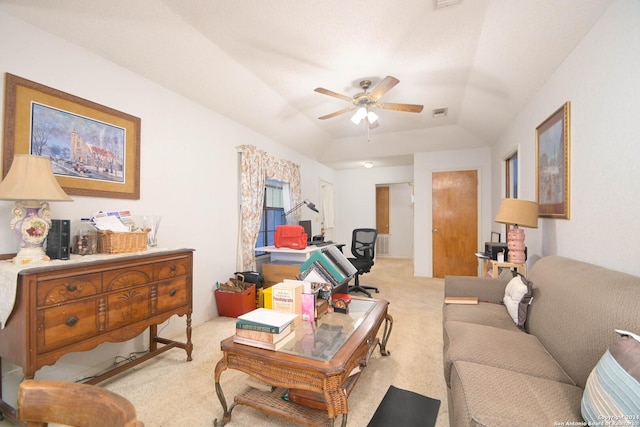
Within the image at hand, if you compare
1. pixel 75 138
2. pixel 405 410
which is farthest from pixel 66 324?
pixel 405 410

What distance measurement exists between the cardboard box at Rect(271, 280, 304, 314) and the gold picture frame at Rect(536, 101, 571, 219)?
6.81 ft

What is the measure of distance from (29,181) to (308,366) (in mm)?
1771

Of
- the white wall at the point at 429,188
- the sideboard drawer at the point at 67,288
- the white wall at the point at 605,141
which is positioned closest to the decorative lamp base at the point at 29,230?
the sideboard drawer at the point at 67,288

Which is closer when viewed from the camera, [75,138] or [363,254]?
[75,138]

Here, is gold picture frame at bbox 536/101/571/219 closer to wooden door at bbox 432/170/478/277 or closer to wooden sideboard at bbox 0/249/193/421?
wooden door at bbox 432/170/478/277

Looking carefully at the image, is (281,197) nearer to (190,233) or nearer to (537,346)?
(190,233)

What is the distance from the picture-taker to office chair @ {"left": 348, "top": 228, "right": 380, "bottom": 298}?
413 centimetres

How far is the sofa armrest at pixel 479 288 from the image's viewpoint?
7.64 ft

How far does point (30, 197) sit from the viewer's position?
148cm

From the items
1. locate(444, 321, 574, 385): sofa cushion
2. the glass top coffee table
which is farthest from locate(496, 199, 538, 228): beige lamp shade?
the glass top coffee table

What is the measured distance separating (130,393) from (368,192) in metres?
5.88

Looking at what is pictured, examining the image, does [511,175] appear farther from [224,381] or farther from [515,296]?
[224,381]

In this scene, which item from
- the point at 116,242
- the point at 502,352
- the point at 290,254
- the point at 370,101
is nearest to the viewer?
the point at 502,352

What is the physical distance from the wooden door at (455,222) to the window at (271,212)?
286 centimetres
